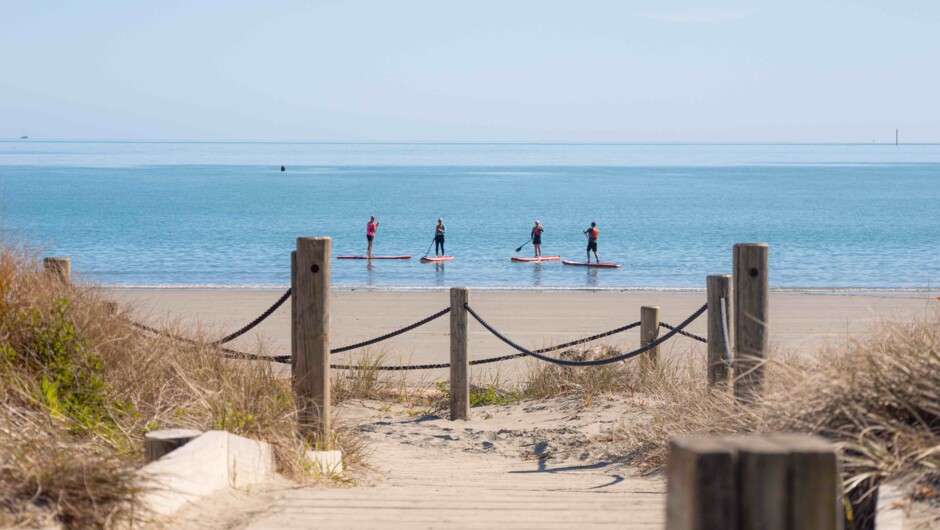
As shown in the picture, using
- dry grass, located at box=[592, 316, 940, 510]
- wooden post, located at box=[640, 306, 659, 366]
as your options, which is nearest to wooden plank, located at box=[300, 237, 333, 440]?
dry grass, located at box=[592, 316, 940, 510]

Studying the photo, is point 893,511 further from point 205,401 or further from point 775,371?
point 205,401

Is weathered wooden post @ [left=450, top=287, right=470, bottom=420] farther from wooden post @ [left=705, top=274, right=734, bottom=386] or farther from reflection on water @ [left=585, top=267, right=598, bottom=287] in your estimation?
reflection on water @ [left=585, top=267, right=598, bottom=287]

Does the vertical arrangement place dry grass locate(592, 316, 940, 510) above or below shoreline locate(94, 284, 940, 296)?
above

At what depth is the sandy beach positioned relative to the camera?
1686cm

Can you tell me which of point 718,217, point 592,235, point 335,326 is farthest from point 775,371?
point 718,217

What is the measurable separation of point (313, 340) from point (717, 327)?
3003mm

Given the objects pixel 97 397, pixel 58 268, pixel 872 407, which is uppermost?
pixel 58 268

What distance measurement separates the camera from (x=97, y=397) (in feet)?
20.9

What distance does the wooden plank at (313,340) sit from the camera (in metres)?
6.75

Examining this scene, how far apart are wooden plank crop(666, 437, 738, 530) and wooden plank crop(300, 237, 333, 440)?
4.72 meters

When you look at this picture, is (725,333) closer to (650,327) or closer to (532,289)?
(650,327)

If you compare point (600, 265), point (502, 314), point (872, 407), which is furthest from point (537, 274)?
point (872, 407)

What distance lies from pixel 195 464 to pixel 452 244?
153 ft

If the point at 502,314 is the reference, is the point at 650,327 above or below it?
above
